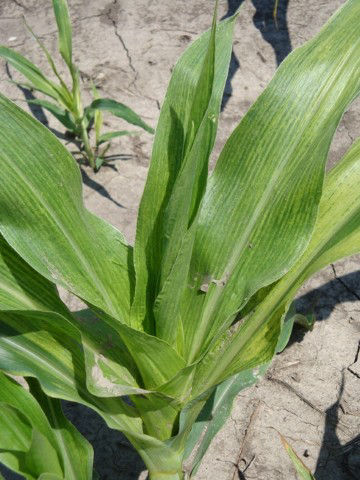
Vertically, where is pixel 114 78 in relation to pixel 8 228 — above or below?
above

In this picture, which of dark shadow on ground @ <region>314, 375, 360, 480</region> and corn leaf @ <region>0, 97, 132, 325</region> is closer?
corn leaf @ <region>0, 97, 132, 325</region>

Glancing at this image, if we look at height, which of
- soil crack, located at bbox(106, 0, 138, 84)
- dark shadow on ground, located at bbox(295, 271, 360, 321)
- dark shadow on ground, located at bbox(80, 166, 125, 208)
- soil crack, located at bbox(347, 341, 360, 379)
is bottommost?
soil crack, located at bbox(347, 341, 360, 379)

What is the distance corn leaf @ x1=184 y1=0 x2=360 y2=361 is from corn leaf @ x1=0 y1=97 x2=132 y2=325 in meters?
0.19

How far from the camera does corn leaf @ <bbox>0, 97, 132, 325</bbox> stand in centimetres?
89

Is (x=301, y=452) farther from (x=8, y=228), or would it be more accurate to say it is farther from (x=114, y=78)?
(x=114, y=78)

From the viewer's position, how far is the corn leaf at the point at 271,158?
3.18 feet

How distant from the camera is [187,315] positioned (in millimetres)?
1056

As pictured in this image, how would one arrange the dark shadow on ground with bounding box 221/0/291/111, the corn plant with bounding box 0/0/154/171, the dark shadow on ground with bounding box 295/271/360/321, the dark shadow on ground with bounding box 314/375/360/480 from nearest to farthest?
the dark shadow on ground with bounding box 314/375/360/480, the dark shadow on ground with bounding box 295/271/360/321, the corn plant with bounding box 0/0/154/171, the dark shadow on ground with bounding box 221/0/291/111

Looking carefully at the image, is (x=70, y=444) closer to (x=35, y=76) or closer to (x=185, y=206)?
(x=185, y=206)

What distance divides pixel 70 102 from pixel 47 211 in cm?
92

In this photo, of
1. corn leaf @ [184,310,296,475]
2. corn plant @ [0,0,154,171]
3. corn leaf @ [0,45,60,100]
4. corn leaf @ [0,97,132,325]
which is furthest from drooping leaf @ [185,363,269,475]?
corn leaf @ [0,45,60,100]

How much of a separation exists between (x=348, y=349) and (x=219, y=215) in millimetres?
652

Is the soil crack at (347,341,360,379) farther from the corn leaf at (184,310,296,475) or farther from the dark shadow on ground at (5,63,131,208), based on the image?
the dark shadow on ground at (5,63,131,208)

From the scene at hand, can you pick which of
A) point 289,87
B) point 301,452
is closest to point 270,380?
point 301,452
